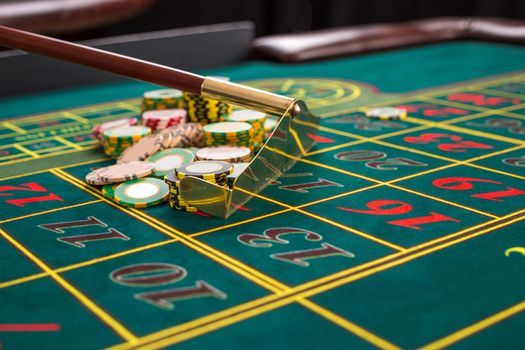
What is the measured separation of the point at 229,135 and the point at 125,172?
0.46m

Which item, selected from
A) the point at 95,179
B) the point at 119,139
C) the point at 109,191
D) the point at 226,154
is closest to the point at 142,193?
the point at 109,191

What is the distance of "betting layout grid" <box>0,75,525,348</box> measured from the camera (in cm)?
154

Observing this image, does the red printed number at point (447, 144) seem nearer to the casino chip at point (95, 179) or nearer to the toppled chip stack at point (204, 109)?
the toppled chip stack at point (204, 109)

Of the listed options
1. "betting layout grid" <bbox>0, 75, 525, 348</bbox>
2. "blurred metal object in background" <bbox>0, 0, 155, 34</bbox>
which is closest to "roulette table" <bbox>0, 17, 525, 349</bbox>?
"betting layout grid" <bbox>0, 75, 525, 348</bbox>

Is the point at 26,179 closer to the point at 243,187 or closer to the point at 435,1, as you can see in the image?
the point at 243,187

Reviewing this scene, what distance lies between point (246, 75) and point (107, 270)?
3.26 meters

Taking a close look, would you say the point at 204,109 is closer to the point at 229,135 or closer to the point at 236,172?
the point at 229,135

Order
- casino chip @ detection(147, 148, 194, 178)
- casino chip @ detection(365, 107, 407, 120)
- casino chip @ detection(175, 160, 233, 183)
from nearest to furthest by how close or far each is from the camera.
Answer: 1. casino chip @ detection(175, 160, 233, 183)
2. casino chip @ detection(147, 148, 194, 178)
3. casino chip @ detection(365, 107, 407, 120)

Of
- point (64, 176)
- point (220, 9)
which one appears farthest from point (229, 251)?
point (220, 9)

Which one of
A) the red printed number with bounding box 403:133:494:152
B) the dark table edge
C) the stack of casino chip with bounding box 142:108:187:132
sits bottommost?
the red printed number with bounding box 403:133:494:152

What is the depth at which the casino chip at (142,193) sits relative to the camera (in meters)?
2.25

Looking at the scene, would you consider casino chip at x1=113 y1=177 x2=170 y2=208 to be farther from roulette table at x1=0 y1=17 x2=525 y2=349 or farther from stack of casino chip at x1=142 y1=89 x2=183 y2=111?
stack of casino chip at x1=142 y1=89 x2=183 y2=111

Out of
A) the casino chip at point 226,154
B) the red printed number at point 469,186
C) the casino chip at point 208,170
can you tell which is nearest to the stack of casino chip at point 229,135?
the casino chip at point 226,154

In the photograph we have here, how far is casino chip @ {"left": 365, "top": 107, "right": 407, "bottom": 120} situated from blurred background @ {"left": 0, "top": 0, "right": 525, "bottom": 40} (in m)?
2.89
